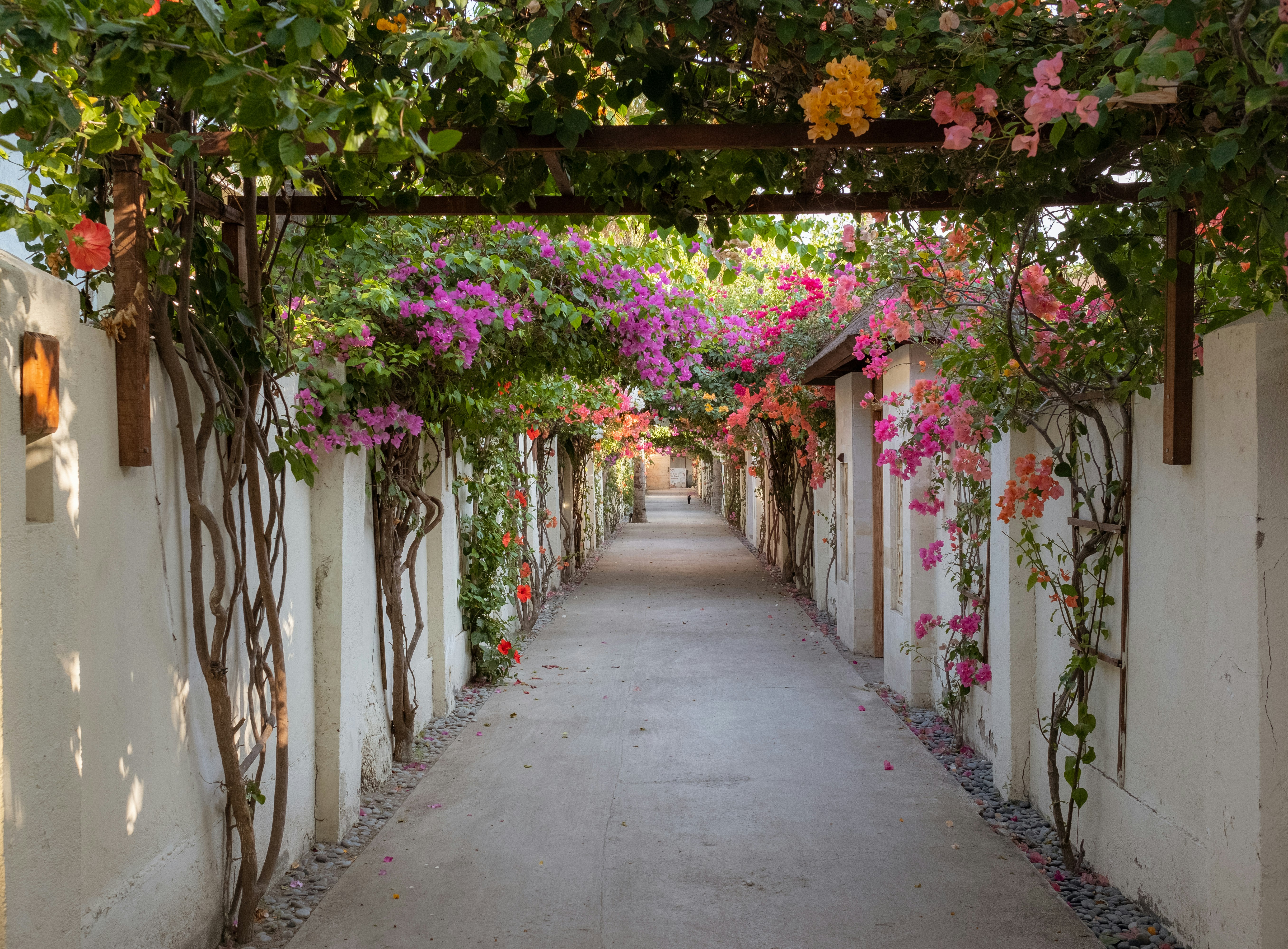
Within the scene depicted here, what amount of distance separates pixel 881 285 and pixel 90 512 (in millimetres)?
5346

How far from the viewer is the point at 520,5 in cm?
234

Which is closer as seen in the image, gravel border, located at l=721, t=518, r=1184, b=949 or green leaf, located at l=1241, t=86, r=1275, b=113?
green leaf, located at l=1241, t=86, r=1275, b=113

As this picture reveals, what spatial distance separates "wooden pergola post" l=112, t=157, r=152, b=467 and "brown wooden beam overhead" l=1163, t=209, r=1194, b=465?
10.2ft

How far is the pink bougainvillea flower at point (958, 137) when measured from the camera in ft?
7.99

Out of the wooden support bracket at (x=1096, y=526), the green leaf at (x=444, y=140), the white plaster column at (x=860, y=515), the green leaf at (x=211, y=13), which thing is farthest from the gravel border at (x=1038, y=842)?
the green leaf at (x=211, y=13)

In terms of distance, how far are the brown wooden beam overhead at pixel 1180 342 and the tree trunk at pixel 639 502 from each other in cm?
2643

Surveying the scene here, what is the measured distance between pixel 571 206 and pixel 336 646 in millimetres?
2326

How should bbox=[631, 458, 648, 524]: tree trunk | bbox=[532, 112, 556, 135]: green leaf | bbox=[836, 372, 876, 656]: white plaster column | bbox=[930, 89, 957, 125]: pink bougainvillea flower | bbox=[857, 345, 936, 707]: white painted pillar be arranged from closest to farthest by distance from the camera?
bbox=[930, 89, 957, 125]: pink bougainvillea flower < bbox=[532, 112, 556, 135]: green leaf < bbox=[857, 345, 936, 707]: white painted pillar < bbox=[836, 372, 876, 656]: white plaster column < bbox=[631, 458, 648, 524]: tree trunk

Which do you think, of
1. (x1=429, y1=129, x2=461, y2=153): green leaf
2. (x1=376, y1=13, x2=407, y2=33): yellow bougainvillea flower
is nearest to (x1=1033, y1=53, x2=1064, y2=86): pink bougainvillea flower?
(x1=429, y1=129, x2=461, y2=153): green leaf

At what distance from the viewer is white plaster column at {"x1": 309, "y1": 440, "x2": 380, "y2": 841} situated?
4383 mm

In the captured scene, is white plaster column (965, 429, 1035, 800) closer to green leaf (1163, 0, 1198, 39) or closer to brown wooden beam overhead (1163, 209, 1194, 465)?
brown wooden beam overhead (1163, 209, 1194, 465)

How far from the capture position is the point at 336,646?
443 centimetres

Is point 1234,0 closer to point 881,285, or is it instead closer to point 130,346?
point 130,346

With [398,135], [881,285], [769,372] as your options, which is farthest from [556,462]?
[398,135]
